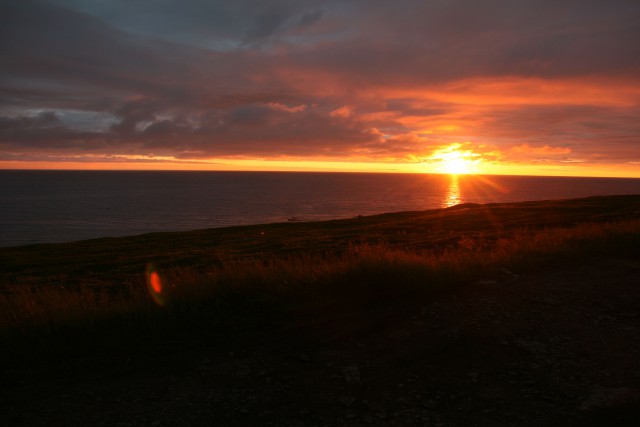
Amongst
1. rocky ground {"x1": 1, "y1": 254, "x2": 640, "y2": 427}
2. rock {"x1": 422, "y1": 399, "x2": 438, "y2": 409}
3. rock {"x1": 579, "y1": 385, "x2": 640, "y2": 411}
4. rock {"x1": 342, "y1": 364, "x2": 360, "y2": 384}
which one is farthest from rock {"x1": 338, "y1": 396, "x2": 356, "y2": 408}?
rock {"x1": 579, "y1": 385, "x2": 640, "y2": 411}

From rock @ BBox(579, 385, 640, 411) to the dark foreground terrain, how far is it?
2 centimetres

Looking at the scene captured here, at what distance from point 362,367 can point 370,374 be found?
0.65ft

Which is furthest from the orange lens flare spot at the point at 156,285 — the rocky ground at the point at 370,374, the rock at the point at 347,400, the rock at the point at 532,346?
the rock at the point at 532,346

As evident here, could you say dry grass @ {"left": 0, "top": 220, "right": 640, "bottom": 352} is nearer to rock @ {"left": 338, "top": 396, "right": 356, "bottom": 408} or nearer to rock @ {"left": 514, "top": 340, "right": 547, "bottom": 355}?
rock @ {"left": 514, "top": 340, "right": 547, "bottom": 355}

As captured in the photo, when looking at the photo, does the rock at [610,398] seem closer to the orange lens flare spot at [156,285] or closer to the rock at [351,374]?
the rock at [351,374]

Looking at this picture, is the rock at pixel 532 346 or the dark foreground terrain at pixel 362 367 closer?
the dark foreground terrain at pixel 362 367

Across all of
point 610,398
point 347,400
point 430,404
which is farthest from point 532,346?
point 347,400

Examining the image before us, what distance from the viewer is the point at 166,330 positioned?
7.04 metres

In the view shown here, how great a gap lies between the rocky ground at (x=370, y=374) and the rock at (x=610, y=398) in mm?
19

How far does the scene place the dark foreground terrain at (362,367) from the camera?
489 cm

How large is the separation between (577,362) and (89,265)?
1165 inches

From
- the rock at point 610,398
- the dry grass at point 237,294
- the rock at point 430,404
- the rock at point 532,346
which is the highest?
the dry grass at point 237,294

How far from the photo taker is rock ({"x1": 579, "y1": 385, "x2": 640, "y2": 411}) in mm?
4961

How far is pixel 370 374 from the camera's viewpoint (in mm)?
5727
